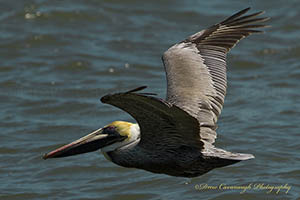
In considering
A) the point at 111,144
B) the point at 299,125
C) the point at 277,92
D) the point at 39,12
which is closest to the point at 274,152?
the point at 299,125

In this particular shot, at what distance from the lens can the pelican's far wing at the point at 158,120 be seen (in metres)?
5.52

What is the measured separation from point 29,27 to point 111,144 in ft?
24.5

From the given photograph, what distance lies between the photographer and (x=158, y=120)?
6.14 metres

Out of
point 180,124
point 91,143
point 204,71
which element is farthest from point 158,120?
point 204,71

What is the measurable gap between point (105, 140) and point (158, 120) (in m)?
0.96

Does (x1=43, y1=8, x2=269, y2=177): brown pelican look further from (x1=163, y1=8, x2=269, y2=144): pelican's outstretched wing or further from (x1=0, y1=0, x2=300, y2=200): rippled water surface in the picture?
(x1=0, y1=0, x2=300, y2=200): rippled water surface

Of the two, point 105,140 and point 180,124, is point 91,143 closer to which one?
point 105,140

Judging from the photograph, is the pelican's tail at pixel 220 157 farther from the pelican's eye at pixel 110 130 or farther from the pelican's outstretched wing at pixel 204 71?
the pelican's eye at pixel 110 130

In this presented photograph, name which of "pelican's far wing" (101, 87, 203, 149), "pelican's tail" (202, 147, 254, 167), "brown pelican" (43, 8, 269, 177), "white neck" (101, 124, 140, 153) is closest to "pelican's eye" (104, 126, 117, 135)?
"brown pelican" (43, 8, 269, 177)

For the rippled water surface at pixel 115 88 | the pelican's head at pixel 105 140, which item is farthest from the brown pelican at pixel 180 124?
the rippled water surface at pixel 115 88

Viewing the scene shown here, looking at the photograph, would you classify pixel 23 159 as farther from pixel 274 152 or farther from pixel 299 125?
pixel 299 125

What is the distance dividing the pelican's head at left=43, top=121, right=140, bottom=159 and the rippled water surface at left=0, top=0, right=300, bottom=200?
1.26 metres

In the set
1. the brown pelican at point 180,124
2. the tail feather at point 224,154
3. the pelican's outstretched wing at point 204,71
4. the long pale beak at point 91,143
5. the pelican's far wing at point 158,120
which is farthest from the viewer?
the pelican's outstretched wing at point 204,71

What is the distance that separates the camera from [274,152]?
30.0 ft
